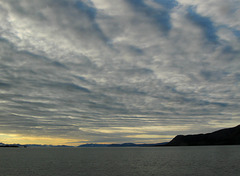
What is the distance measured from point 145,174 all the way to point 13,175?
144 feet

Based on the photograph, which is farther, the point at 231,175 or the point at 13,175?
the point at 13,175

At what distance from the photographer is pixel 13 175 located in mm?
75125

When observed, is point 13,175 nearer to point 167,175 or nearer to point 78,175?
point 78,175

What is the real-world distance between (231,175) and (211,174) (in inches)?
228

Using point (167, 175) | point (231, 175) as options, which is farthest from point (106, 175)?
point (231, 175)

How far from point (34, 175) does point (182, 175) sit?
158ft

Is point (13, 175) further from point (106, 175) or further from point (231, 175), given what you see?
point (231, 175)

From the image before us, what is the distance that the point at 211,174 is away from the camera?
7231 centimetres

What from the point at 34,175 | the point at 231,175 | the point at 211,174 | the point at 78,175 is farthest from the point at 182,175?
the point at 34,175

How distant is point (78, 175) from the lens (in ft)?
237

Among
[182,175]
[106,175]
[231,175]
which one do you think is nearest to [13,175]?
[106,175]

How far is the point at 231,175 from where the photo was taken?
6956cm

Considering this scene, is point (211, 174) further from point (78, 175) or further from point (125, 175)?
point (78, 175)

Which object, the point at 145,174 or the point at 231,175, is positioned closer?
the point at 231,175
